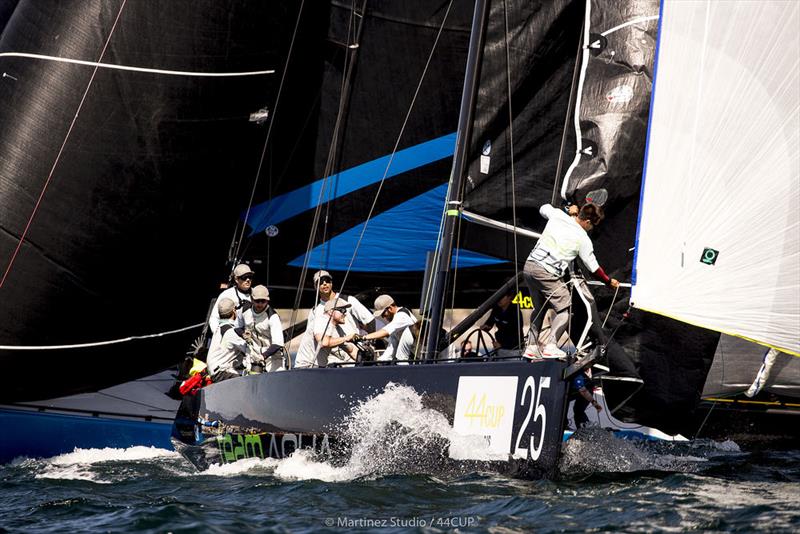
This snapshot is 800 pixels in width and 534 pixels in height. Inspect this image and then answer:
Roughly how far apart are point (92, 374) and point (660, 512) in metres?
5.21

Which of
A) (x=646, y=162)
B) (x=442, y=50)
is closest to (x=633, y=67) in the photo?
(x=646, y=162)

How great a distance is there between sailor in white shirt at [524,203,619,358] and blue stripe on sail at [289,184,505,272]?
319cm

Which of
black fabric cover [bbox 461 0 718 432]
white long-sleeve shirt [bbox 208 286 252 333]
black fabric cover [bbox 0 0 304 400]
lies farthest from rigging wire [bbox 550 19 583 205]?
black fabric cover [bbox 0 0 304 400]

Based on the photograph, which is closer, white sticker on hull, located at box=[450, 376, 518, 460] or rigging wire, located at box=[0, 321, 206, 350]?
white sticker on hull, located at box=[450, 376, 518, 460]

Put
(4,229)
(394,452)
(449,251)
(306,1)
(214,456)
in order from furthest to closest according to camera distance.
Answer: (306,1) → (4,229) → (214,456) → (449,251) → (394,452)

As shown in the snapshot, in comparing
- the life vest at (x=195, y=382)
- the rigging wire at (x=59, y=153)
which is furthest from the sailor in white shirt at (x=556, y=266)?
the rigging wire at (x=59, y=153)

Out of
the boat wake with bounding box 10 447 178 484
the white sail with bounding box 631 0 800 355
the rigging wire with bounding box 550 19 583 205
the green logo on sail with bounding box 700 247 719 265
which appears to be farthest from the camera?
the rigging wire with bounding box 550 19 583 205

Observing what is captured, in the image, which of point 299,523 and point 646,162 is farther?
point 646,162

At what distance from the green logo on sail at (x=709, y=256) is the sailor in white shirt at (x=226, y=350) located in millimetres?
3318

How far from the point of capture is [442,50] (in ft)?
31.3

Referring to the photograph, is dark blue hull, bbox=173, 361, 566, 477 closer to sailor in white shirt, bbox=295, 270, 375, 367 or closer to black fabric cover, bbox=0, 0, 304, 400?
sailor in white shirt, bbox=295, 270, 375, 367

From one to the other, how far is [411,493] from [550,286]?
1.49 meters

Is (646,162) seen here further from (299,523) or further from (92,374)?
(92,374)

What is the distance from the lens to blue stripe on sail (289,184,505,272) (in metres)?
9.59
